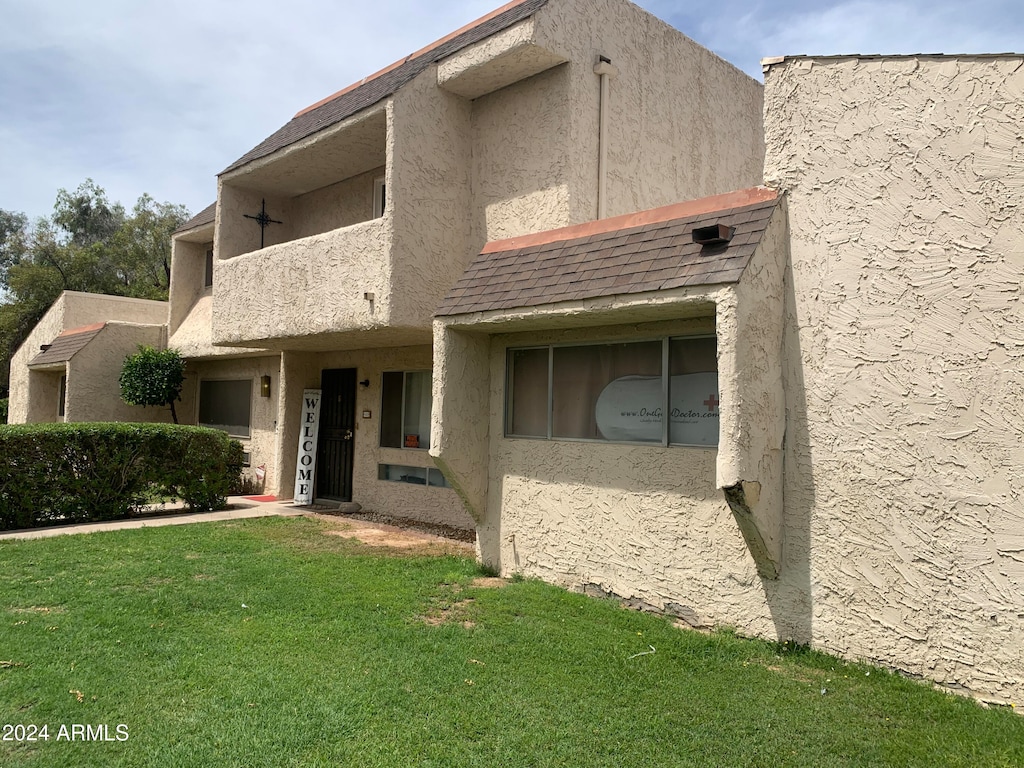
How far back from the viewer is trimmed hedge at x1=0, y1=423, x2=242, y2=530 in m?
10.4

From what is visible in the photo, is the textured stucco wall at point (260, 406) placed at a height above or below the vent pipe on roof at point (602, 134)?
below

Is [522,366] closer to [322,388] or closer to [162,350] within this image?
[322,388]

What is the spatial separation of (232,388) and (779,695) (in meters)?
14.0

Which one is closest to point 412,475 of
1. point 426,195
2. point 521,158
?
point 426,195

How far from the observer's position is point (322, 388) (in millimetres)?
13703

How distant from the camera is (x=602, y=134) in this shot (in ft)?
31.2

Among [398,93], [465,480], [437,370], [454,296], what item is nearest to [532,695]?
[465,480]

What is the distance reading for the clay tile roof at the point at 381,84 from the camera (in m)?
9.60

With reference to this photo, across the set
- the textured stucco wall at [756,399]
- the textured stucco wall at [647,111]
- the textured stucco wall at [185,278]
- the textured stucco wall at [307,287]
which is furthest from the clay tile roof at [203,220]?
the textured stucco wall at [756,399]

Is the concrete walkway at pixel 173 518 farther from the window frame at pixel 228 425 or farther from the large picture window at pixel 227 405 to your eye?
the large picture window at pixel 227 405

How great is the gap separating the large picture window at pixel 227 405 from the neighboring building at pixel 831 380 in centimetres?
1024

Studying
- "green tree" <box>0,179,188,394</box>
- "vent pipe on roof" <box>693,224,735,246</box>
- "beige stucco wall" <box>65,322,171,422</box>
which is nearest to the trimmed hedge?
"beige stucco wall" <box>65,322,171,422</box>

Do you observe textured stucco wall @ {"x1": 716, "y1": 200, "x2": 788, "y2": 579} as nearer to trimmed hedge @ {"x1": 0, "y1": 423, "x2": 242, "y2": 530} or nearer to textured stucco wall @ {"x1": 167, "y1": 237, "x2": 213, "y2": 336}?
trimmed hedge @ {"x1": 0, "y1": 423, "x2": 242, "y2": 530}

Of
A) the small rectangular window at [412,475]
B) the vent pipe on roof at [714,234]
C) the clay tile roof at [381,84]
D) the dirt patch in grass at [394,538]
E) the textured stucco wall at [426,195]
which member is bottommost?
the dirt patch in grass at [394,538]
